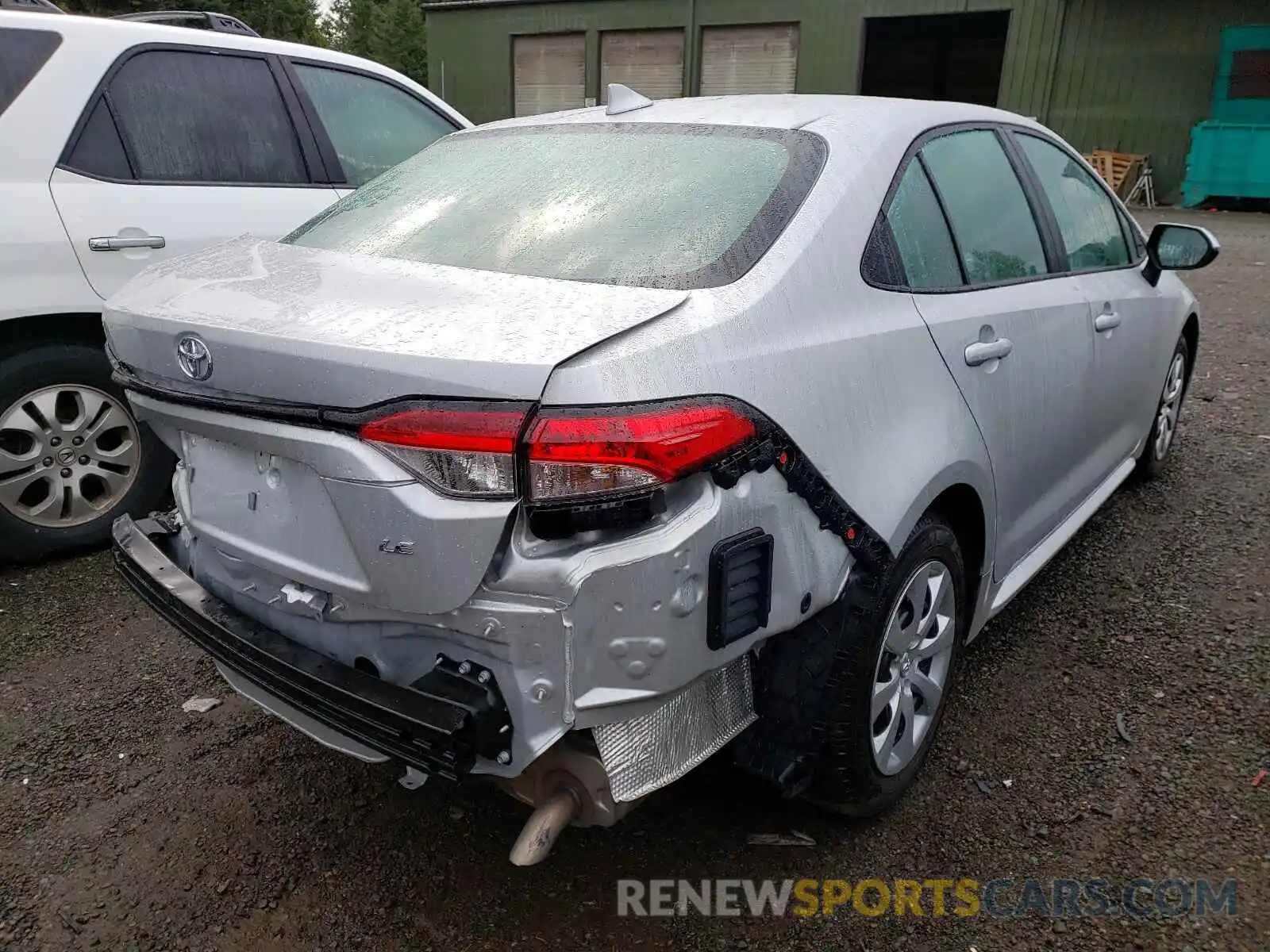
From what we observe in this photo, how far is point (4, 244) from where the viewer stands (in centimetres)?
329

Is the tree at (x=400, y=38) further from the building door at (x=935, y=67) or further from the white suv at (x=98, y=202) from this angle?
the white suv at (x=98, y=202)

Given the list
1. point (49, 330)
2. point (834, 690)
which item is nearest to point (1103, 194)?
point (834, 690)

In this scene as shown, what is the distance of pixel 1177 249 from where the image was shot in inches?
150

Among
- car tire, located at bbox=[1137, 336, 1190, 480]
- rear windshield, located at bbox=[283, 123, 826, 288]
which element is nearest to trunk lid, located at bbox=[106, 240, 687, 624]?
rear windshield, located at bbox=[283, 123, 826, 288]

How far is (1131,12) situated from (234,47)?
16.5 m

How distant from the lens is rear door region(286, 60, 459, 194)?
425 cm

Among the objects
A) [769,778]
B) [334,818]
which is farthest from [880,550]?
[334,818]

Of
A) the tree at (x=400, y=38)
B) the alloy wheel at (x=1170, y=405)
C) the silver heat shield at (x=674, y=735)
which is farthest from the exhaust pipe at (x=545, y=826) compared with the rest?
the tree at (x=400, y=38)

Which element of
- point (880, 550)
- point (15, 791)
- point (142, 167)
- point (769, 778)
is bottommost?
point (15, 791)

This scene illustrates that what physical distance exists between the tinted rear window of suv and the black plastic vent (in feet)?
10.5

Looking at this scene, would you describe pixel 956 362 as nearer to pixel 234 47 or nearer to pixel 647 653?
pixel 647 653

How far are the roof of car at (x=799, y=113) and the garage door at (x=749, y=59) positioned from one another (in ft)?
55.6

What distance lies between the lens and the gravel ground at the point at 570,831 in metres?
2.05

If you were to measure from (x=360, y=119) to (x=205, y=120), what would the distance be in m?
0.75
